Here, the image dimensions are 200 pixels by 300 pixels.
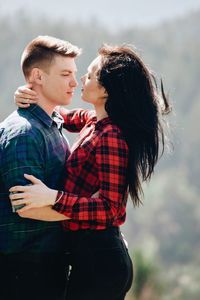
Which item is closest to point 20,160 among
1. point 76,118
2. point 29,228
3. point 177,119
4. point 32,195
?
point 32,195

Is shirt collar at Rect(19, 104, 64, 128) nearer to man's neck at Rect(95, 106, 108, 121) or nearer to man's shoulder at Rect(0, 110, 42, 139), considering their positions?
man's shoulder at Rect(0, 110, 42, 139)

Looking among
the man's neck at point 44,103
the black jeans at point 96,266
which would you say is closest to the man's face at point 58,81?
the man's neck at point 44,103

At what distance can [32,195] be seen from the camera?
2.97 metres

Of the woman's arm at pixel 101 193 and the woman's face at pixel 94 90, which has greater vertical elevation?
the woman's face at pixel 94 90

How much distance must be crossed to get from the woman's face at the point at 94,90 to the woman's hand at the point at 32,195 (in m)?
0.49

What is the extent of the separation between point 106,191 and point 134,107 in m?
0.38

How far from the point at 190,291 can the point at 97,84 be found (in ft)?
110

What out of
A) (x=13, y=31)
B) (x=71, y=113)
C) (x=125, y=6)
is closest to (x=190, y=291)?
(x=71, y=113)

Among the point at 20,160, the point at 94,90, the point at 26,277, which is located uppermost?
the point at 94,90

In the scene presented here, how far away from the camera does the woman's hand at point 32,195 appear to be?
2957 millimetres

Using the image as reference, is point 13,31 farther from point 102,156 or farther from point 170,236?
point 102,156

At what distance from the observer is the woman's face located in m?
3.28

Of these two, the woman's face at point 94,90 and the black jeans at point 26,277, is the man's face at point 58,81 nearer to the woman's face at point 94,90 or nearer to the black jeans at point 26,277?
the woman's face at point 94,90

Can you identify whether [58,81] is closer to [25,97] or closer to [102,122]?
[25,97]
